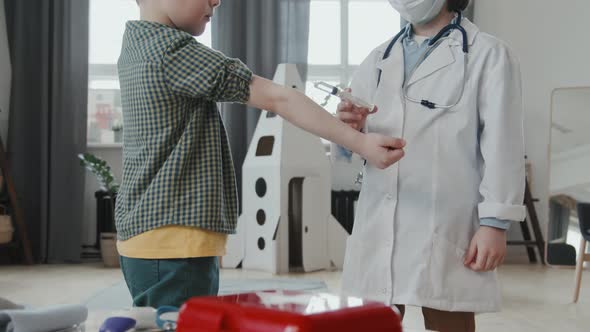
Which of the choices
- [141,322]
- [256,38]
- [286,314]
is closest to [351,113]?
[141,322]

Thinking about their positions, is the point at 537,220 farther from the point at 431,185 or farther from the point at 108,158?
the point at 431,185

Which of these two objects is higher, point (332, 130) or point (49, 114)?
point (49, 114)

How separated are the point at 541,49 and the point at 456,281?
13.4 feet

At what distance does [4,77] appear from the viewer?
4.57 meters

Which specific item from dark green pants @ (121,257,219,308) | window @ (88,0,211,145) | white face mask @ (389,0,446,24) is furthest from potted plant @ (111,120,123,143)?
dark green pants @ (121,257,219,308)

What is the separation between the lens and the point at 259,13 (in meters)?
4.59

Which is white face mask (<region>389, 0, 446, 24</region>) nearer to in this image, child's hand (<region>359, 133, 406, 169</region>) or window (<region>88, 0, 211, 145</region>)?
child's hand (<region>359, 133, 406, 169</region>)

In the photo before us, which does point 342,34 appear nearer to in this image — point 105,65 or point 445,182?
point 105,65

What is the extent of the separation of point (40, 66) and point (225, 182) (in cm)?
402

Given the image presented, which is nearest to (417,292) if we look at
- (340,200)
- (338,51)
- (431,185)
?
(431,185)

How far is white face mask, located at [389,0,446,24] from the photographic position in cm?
115

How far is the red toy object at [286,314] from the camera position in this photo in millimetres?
449

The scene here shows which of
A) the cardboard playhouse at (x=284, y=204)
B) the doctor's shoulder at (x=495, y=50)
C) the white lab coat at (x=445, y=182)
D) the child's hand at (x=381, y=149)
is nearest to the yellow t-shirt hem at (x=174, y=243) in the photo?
the child's hand at (x=381, y=149)

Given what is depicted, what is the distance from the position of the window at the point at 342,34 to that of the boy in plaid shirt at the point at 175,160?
400cm
